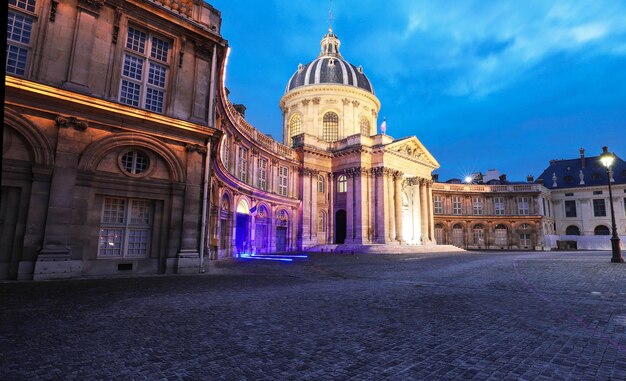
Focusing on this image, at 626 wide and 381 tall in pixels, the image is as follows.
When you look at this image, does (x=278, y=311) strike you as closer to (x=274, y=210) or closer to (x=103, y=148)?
(x=103, y=148)

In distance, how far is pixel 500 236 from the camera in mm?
55500

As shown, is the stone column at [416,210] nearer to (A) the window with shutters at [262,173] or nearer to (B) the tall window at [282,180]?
(B) the tall window at [282,180]

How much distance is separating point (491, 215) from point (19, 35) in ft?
193

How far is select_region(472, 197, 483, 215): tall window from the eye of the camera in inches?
2213

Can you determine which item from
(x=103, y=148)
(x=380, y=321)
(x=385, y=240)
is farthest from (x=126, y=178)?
(x=385, y=240)

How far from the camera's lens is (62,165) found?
11602mm

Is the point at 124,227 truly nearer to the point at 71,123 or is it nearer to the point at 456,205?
the point at 71,123

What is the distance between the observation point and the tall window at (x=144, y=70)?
1384 cm

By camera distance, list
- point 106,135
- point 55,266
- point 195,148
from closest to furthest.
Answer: point 55,266
point 106,135
point 195,148

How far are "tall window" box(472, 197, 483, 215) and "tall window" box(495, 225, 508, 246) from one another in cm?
360

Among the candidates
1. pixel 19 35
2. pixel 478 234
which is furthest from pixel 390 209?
pixel 19 35

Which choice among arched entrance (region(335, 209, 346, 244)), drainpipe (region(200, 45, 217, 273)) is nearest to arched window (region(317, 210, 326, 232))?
arched entrance (region(335, 209, 346, 244))

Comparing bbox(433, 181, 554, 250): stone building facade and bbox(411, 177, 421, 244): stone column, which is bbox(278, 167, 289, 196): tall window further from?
bbox(433, 181, 554, 250): stone building facade

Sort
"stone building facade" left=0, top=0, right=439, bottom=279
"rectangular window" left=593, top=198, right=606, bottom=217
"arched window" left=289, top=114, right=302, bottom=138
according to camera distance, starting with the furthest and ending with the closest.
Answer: "rectangular window" left=593, top=198, right=606, bottom=217, "arched window" left=289, top=114, right=302, bottom=138, "stone building facade" left=0, top=0, right=439, bottom=279
